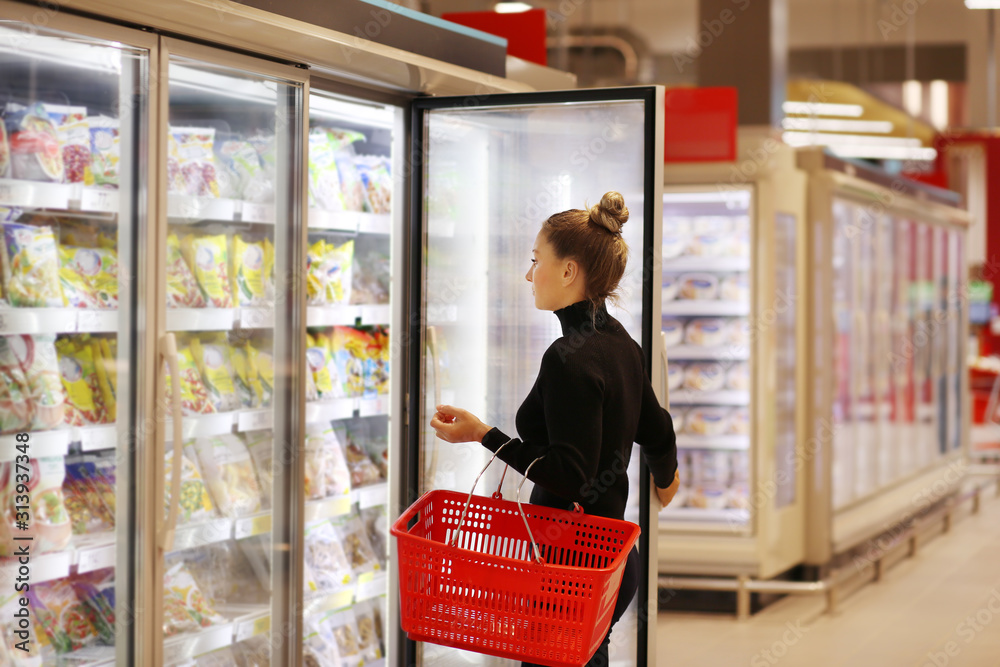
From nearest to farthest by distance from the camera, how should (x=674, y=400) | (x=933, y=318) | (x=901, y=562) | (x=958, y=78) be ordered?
(x=674, y=400), (x=901, y=562), (x=933, y=318), (x=958, y=78)

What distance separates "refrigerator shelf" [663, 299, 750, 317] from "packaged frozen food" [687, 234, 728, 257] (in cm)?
26

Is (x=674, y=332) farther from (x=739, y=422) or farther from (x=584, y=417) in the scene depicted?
(x=584, y=417)

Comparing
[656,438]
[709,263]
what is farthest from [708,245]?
[656,438]

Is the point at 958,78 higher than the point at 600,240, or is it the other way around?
the point at 958,78

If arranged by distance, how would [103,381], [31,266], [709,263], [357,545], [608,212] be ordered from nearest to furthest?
[608,212] < [31,266] < [103,381] < [357,545] < [709,263]

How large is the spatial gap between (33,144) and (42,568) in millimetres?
1017

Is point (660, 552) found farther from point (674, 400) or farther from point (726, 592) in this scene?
point (674, 400)

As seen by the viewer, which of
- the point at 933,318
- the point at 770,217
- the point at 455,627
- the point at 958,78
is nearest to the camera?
the point at 455,627

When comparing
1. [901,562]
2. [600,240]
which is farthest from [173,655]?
[901,562]

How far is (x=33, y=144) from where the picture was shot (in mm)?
2408

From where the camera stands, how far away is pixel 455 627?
85.4 inches

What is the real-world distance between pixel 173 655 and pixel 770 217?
143 inches

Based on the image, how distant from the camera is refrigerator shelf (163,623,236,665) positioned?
8.68 feet

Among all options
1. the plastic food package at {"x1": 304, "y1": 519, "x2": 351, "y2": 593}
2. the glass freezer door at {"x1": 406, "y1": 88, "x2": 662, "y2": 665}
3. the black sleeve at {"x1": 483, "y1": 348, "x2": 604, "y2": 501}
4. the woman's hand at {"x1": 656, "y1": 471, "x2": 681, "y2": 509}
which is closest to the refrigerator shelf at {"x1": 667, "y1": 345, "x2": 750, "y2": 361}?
the glass freezer door at {"x1": 406, "y1": 88, "x2": 662, "y2": 665}
